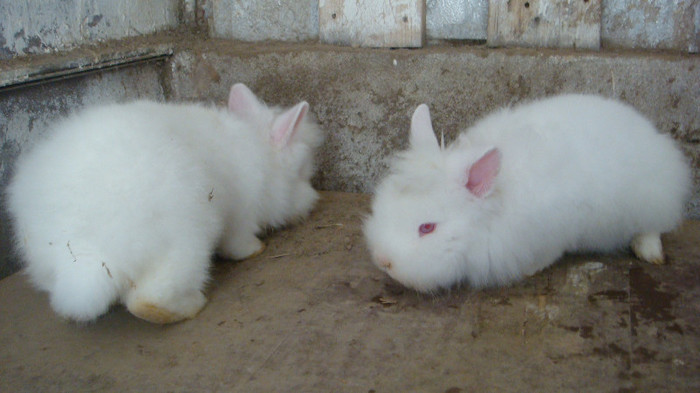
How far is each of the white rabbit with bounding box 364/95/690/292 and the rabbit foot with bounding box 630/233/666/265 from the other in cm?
1

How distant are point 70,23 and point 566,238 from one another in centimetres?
256

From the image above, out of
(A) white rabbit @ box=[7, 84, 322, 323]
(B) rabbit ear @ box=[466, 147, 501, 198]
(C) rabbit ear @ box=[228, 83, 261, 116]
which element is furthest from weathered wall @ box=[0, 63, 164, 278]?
(B) rabbit ear @ box=[466, 147, 501, 198]

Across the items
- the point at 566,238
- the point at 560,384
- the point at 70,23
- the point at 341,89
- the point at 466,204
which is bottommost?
the point at 560,384

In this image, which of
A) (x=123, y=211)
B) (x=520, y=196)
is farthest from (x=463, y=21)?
(x=123, y=211)

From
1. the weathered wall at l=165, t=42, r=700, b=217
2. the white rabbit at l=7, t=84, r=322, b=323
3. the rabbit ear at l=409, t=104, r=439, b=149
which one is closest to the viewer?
the white rabbit at l=7, t=84, r=322, b=323

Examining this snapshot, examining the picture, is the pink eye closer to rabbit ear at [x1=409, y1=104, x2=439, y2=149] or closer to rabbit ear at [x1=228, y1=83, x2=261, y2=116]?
rabbit ear at [x1=409, y1=104, x2=439, y2=149]

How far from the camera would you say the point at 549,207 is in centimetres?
259

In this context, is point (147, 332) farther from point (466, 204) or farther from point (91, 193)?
point (466, 204)

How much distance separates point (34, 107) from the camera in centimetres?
309

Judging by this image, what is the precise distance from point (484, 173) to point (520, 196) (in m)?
0.20

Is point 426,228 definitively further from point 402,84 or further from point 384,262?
point 402,84

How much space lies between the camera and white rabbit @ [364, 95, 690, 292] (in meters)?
2.54

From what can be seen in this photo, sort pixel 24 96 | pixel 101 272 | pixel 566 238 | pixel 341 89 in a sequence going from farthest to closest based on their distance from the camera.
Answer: pixel 341 89 → pixel 24 96 → pixel 566 238 → pixel 101 272

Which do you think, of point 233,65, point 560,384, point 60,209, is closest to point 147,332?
point 60,209
